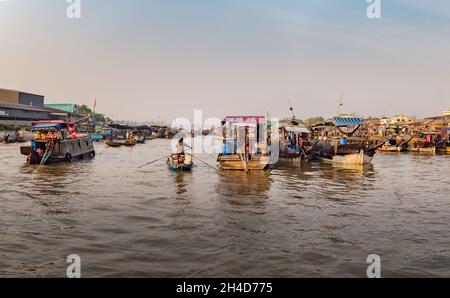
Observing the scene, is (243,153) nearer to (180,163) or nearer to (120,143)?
(180,163)

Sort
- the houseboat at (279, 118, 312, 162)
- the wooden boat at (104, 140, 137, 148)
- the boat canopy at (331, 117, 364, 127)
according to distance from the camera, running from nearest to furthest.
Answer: the houseboat at (279, 118, 312, 162) < the boat canopy at (331, 117, 364, 127) < the wooden boat at (104, 140, 137, 148)

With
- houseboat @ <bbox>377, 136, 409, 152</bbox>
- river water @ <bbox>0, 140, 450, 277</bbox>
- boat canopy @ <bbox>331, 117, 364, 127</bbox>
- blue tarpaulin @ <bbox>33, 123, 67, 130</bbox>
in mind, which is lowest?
river water @ <bbox>0, 140, 450, 277</bbox>

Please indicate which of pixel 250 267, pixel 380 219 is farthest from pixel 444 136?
pixel 250 267

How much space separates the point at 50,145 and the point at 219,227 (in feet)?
62.5

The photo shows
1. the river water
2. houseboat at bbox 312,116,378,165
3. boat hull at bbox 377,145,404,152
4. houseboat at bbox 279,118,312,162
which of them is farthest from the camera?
boat hull at bbox 377,145,404,152

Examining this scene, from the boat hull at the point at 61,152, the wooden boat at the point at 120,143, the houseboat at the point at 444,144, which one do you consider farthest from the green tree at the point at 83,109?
the houseboat at the point at 444,144

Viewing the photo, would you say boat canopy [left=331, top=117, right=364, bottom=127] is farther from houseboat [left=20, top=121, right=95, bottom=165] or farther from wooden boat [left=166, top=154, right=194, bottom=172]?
houseboat [left=20, top=121, right=95, bottom=165]

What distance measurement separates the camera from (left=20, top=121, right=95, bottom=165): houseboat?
2384 cm

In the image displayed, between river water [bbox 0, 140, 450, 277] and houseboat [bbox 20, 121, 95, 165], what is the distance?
218 inches

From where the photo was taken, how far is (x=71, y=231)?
30.7 feet

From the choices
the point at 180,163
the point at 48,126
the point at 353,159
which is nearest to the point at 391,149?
the point at 353,159

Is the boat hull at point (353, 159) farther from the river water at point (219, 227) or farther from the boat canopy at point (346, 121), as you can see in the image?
the river water at point (219, 227)

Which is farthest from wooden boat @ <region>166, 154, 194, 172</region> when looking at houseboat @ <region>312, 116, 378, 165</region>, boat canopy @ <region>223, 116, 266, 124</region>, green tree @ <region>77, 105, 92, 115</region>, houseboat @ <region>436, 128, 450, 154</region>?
green tree @ <region>77, 105, 92, 115</region>
